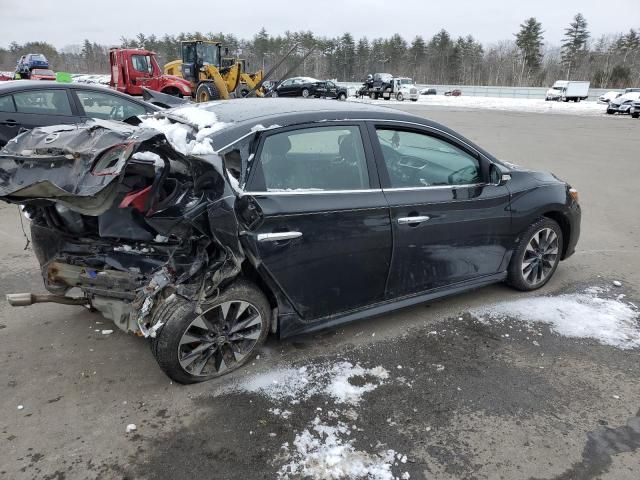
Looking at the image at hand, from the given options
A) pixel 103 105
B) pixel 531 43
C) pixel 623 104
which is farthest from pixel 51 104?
pixel 531 43

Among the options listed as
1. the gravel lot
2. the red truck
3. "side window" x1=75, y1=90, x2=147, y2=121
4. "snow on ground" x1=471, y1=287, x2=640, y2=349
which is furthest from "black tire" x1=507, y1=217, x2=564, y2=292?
the red truck

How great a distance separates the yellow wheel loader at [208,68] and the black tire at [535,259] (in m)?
18.7

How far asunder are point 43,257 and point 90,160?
1233 millimetres

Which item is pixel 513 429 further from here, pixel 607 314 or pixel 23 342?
pixel 23 342

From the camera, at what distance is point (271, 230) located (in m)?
2.96

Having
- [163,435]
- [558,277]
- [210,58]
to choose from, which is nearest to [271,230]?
[163,435]

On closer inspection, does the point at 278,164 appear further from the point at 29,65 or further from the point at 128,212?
the point at 29,65

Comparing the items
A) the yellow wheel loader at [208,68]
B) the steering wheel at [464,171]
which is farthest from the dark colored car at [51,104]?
the yellow wheel loader at [208,68]

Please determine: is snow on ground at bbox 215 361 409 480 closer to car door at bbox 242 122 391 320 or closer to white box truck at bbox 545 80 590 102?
car door at bbox 242 122 391 320

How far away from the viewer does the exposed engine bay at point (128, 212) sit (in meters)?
2.80

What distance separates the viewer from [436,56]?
92.1 m

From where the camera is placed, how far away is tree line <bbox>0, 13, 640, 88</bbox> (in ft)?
264

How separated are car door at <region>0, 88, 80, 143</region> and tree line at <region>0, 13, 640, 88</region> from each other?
7531cm

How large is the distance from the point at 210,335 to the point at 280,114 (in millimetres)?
1490
